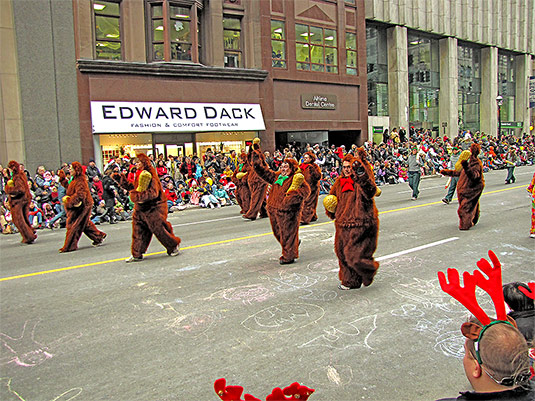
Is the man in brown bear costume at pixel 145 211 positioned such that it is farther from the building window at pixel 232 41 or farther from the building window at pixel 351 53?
the building window at pixel 351 53

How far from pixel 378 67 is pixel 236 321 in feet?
112

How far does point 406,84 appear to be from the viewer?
119 ft

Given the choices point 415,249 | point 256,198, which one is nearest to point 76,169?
point 256,198

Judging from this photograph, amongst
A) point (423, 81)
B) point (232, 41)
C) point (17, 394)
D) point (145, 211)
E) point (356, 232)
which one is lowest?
point (17, 394)

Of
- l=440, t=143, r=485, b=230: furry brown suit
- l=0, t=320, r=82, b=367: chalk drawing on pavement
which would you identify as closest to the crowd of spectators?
l=440, t=143, r=485, b=230: furry brown suit

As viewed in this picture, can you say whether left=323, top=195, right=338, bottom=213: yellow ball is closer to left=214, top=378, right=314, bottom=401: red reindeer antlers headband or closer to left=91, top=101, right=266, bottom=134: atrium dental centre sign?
left=214, top=378, right=314, bottom=401: red reindeer antlers headband

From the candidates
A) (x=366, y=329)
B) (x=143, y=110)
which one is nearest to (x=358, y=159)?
(x=366, y=329)

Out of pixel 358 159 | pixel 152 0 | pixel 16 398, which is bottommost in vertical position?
pixel 16 398

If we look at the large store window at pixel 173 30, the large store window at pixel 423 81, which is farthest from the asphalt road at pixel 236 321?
the large store window at pixel 423 81

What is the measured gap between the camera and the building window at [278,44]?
2681cm

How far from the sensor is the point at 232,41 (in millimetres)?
25578

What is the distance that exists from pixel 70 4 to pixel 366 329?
20.6m

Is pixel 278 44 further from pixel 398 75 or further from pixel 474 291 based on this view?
pixel 474 291

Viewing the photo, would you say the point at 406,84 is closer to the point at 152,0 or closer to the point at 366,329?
the point at 152,0
